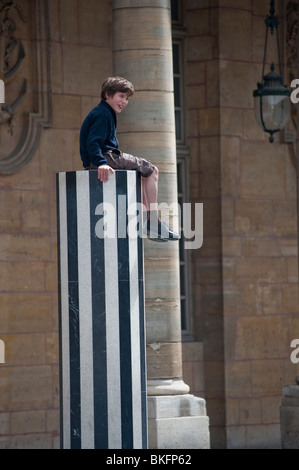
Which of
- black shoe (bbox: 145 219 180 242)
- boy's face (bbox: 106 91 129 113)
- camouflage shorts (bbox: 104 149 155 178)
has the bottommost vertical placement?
black shoe (bbox: 145 219 180 242)

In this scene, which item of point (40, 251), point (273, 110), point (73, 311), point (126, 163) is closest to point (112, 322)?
point (73, 311)

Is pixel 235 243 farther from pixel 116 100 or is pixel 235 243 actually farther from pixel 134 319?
pixel 134 319

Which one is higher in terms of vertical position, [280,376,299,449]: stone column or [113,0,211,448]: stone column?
[113,0,211,448]: stone column

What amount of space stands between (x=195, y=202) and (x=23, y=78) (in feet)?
8.11

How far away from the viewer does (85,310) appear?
8.20 m

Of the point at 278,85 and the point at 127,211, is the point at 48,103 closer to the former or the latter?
the point at 278,85

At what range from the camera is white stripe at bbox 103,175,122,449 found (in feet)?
26.9

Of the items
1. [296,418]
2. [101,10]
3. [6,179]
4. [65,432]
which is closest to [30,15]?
[101,10]

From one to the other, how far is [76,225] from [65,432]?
1352 mm

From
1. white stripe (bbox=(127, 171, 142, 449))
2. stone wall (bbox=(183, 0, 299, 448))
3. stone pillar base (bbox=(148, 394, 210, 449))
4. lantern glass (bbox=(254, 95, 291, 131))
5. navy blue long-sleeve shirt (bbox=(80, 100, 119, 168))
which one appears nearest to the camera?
white stripe (bbox=(127, 171, 142, 449))

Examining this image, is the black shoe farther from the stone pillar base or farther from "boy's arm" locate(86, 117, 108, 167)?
the stone pillar base

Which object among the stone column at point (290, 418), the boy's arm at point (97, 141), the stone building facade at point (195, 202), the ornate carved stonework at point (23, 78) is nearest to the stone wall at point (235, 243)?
the stone building facade at point (195, 202)

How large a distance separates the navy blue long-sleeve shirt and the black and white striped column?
0.81 feet

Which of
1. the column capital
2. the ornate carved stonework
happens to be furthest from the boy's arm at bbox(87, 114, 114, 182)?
the ornate carved stonework
